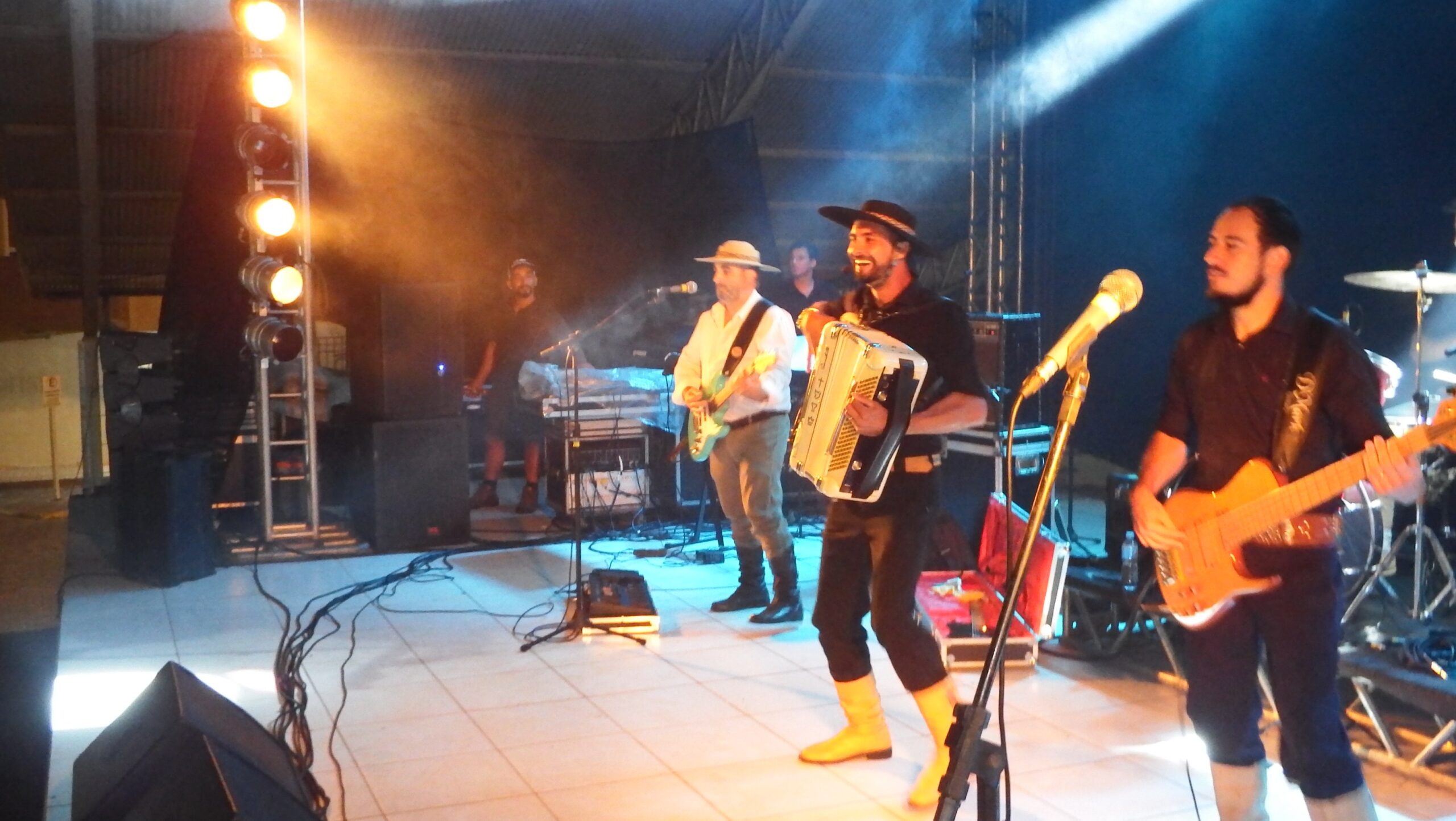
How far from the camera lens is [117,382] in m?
9.30

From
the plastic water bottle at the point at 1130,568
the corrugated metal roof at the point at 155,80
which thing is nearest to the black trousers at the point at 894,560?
the plastic water bottle at the point at 1130,568

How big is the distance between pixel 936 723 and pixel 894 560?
0.53 m

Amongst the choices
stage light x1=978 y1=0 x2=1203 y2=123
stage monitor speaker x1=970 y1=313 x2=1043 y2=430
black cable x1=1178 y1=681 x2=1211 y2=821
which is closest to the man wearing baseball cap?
black cable x1=1178 y1=681 x2=1211 y2=821

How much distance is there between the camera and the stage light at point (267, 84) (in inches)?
300

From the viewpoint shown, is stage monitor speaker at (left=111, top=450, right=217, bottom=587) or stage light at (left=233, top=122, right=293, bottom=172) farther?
stage light at (left=233, top=122, right=293, bottom=172)

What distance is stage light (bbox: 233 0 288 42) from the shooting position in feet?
24.6

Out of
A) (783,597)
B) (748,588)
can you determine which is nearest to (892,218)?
(783,597)

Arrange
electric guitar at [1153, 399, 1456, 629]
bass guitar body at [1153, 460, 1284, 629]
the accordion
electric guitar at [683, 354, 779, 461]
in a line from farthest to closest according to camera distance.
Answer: electric guitar at [683, 354, 779, 461]
the accordion
bass guitar body at [1153, 460, 1284, 629]
electric guitar at [1153, 399, 1456, 629]

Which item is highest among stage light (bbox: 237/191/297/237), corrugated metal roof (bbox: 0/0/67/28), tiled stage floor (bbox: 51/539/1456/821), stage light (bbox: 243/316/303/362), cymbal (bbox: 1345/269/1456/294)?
corrugated metal roof (bbox: 0/0/67/28)

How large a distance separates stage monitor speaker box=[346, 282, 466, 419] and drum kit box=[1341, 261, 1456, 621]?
5.43 metres

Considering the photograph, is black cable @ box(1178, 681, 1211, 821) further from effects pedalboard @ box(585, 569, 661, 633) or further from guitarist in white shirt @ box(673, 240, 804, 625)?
effects pedalboard @ box(585, 569, 661, 633)

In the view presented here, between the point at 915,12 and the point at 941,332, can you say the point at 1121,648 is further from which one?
the point at 915,12

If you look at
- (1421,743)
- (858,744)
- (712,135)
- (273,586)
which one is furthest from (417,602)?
(712,135)

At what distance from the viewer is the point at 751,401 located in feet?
20.3
